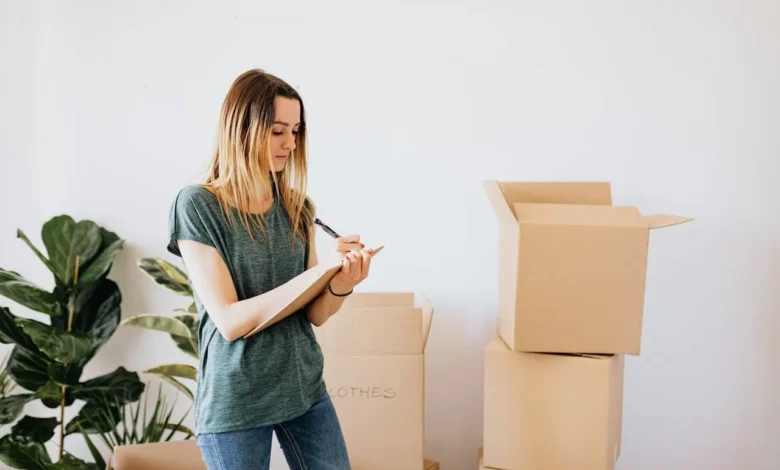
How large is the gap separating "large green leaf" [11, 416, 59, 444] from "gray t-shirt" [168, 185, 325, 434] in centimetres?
135

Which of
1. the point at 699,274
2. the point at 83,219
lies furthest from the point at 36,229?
the point at 699,274

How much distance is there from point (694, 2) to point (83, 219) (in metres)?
2.04

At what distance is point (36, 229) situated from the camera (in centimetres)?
264

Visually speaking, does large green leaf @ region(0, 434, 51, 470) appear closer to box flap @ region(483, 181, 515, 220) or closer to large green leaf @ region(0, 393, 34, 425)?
large green leaf @ region(0, 393, 34, 425)

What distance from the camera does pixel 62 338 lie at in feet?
7.50

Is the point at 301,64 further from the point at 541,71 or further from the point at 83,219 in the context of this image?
the point at 83,219

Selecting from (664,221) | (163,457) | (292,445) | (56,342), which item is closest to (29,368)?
(56,342)

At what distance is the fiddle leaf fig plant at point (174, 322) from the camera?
232 cm

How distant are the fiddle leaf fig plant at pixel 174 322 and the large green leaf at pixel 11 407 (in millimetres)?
387

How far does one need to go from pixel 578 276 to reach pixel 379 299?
62 centimetres

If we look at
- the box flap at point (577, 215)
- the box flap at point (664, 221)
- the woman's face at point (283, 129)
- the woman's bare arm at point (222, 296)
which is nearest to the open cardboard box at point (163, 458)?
the woman's bare arm at point (222, 296)

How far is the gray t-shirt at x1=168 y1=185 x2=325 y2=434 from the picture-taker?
1326 mm

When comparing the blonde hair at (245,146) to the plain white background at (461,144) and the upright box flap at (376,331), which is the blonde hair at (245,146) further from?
the plain white background at (461,144)

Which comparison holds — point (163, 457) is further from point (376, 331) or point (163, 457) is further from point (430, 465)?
point (430, 465)
